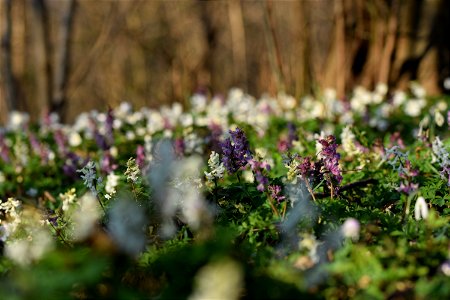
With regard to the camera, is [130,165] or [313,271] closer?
[313,271]

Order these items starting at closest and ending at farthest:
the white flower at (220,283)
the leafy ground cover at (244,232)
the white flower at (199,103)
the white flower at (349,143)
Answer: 1. the white flower at (220,283)
2. the leafy ground cover at (244,232)
3. the white flower at (349,143)
4. the white flower at (199,103)

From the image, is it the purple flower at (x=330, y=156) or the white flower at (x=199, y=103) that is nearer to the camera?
the purple flower at (x=330, y=156)

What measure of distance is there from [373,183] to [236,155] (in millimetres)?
1067

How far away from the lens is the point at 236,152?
2938 millimetres

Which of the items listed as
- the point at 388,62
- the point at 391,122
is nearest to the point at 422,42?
the point at 388,62

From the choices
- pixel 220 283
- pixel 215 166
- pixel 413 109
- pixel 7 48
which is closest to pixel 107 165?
pixel 215 166

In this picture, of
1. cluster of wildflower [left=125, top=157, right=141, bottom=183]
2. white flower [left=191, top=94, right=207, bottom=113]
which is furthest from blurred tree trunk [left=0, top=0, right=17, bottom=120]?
cluster of wildflower [left=125, top=157, right=141, bottom=183]

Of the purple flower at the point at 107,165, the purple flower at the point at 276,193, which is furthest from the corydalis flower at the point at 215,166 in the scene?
the purple flower at the point at 107,165

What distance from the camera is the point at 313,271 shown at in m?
2.12

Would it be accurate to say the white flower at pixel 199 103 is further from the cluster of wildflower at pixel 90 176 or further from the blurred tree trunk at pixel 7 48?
the cluster of wildflower at pixel 90 176

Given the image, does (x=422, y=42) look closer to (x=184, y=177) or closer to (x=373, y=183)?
(x=373, y=183)

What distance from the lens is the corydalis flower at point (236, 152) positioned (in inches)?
115

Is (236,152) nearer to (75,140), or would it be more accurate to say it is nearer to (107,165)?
(107,165)

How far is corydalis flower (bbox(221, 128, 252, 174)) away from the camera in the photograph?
2.92 meters
